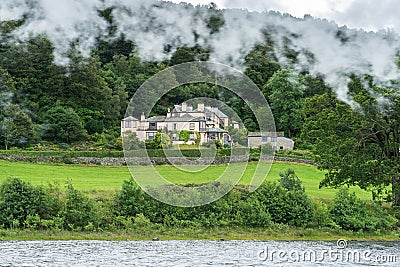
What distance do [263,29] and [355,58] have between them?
58036mm

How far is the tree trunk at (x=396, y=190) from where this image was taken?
40.1m

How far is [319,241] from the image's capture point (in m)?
36.4

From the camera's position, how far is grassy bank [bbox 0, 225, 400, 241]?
34781 millimetres

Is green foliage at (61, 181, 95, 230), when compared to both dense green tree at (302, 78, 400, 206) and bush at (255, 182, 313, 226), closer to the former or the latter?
bush at (255, 182, 313, 226)

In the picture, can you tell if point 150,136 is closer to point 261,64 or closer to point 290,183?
point 261,64

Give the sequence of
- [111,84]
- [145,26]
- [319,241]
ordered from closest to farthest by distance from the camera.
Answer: [319,241]
[111,84]
[145,26]

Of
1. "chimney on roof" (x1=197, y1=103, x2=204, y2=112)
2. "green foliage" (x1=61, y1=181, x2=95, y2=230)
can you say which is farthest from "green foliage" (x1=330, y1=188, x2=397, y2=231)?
"chimney on roof" (x1=197, y1=103, x2=204, y2=112)

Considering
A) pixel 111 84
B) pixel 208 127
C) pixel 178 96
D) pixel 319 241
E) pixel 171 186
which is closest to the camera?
pixel 319 241

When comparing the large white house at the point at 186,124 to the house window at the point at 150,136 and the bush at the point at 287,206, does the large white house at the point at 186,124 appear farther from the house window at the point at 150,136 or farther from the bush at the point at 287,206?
the bush at the point at 287,206

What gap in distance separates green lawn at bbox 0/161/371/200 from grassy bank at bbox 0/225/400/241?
239 inches

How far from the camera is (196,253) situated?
29516mm

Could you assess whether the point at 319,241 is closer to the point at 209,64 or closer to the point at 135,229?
the point at 135,229

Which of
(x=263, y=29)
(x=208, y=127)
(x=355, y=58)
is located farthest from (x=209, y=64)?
(x=355, y=58)

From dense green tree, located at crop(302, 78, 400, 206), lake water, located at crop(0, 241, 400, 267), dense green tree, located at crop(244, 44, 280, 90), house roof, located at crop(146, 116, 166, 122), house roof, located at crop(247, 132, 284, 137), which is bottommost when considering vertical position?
lake water, located at crop(0, 241, 400, 267)
